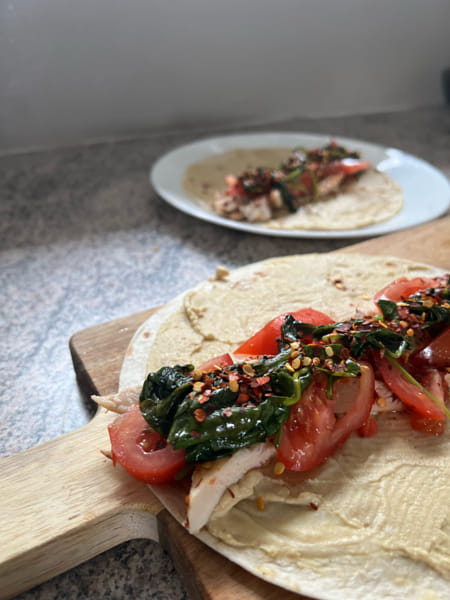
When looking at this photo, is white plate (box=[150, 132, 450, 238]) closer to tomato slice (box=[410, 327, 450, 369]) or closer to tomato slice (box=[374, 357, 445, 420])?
tomato slice (box=[410, 327, 450, 369])

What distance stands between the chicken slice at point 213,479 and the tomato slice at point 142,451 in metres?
0.11

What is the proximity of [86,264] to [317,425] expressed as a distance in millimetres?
2097

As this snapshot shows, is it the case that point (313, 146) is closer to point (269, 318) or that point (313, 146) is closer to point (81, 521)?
point (269, 318)

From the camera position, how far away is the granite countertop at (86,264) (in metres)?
1.88

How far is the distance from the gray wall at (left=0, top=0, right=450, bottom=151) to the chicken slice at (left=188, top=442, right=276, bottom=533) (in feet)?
→ 12.7

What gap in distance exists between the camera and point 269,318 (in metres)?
2.60

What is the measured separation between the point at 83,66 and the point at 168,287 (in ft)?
7.99

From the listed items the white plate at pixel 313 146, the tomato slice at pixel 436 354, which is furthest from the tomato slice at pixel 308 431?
the white plate at pixel 313 146

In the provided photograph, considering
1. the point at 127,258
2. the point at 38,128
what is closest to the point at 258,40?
the point at 38,128

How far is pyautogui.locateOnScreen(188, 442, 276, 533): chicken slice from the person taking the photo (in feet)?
5.37

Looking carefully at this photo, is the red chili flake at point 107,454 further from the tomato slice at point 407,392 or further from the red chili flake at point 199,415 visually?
the tomato slice at point 407,392

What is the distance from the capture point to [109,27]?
444cm

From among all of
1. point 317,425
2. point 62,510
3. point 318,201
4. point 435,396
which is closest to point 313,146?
point 318,201

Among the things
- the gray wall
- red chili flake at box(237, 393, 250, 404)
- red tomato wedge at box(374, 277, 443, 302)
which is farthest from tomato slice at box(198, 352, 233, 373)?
the gray wall
